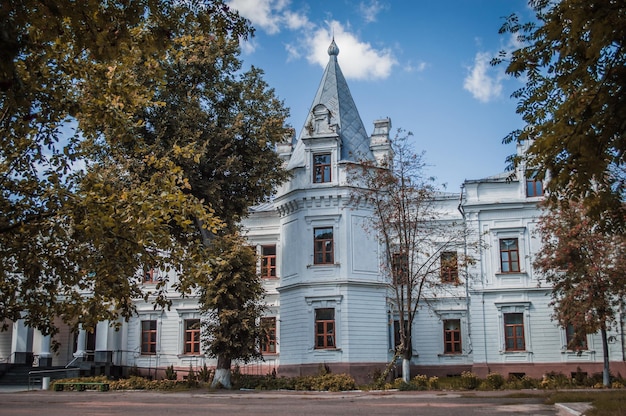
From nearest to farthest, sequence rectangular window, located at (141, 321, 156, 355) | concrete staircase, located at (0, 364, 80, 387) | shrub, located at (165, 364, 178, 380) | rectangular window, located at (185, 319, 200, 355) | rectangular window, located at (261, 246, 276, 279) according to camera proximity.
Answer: shrub, located at (165, 364, 178, 380) → concrete staircase, located at (0, 364, 80, 387) → rectangular window, located at (261, 246, 276, 279) → rectangular window, located at (185, 319, 200, 355) → rectangular window, located at (141, 321, 156, 355)

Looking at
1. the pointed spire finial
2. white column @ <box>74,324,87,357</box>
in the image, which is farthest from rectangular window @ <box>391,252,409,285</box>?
white column @ <box>74,324,87,357</box>

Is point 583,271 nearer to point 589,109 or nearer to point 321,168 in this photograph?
point 321,168

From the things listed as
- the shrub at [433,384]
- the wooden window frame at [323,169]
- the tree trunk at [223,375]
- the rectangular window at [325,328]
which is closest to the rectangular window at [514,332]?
the shrub at [433,384]

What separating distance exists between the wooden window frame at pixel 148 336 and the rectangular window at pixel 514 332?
2008 centimetres

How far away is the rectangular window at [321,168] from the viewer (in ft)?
114

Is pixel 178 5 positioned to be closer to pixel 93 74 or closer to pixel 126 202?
pixel 93 74

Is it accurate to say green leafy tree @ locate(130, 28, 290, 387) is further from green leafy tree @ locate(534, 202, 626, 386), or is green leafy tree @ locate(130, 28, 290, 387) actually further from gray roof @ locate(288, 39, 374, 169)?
green leafy tree @ locate(534, 202, 626, 386)

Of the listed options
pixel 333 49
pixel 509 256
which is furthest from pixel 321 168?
pixel 509 256

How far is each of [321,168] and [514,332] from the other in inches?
507

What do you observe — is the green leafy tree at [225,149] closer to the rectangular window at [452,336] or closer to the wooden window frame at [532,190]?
the rectangular window at [452,336]

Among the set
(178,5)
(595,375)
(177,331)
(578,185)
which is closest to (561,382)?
(595,375)

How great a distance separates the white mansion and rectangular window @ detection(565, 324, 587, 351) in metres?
0.16

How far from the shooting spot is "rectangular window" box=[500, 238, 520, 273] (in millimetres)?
34375

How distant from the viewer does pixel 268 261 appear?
3859 centimetres
